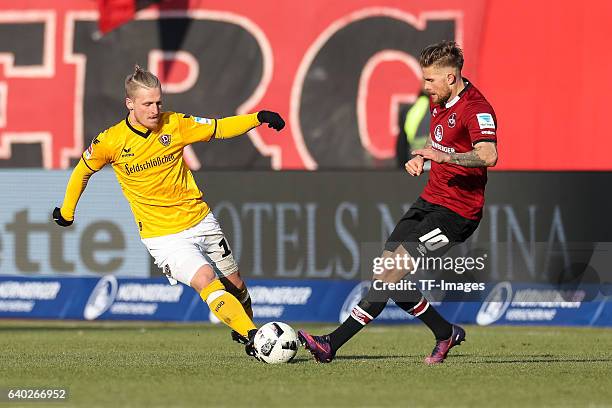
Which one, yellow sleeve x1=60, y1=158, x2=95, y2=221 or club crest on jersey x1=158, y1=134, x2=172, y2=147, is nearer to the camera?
club crest on jersey x1=158, y1=134, x2=172, y2=147

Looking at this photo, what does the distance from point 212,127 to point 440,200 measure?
1830 millimetres

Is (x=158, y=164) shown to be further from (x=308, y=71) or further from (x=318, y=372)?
(x=308, y=71)

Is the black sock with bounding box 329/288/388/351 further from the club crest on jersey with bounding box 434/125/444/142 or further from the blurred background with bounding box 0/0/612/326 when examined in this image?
the blurred background with bounding box 0/0/612/326

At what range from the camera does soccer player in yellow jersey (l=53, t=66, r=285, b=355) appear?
10375 mm

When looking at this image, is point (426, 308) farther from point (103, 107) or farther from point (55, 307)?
point (103, 107)

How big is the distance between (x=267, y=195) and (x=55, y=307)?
105 inches

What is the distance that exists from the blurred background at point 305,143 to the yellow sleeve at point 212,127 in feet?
15.5

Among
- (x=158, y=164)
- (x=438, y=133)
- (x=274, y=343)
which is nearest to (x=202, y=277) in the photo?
(x=274, y=343)

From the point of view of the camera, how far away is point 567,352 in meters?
11.8

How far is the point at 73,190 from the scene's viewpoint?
10797 mm

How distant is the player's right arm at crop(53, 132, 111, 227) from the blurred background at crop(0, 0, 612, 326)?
16.0 ft

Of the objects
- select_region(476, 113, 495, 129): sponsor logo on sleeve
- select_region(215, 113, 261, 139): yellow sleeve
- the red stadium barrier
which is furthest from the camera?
the red stadium barrier

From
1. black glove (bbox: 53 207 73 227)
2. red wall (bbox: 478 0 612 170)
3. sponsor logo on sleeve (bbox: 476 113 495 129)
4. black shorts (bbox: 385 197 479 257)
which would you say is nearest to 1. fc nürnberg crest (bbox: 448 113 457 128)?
sponsor logo on sleeve (bbox: 476 113 495 129)

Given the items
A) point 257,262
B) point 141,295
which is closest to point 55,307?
point 141,295
